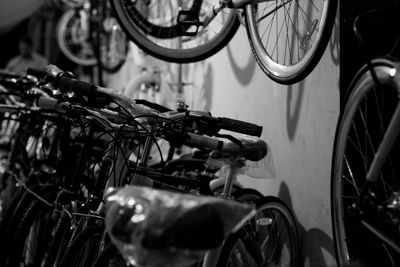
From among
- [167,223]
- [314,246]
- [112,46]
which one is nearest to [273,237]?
[314,246]

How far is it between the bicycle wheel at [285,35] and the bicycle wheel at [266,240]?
1.87ft

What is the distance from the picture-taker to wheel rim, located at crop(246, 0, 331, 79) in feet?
10.1

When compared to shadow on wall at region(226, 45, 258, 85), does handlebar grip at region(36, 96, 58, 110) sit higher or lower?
lower

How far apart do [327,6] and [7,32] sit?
886cm

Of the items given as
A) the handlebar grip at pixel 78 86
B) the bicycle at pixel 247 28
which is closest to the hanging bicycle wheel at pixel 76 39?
the bicycle at pixel 247 28

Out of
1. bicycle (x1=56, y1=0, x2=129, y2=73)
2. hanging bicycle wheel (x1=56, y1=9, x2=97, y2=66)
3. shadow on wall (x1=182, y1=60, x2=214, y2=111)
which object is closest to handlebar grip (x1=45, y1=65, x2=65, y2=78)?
shadow on wall (x1=182, y1=60, x2=214, y2=111)

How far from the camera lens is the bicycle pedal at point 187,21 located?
389cm

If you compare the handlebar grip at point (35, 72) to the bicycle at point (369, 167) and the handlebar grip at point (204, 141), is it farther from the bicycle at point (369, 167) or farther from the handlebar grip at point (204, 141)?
the bicycle at point (369, 167)

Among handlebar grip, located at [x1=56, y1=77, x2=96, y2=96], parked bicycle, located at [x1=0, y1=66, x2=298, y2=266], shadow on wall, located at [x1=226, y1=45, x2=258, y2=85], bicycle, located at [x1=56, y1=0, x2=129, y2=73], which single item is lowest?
parked bicycle, located at [x1=0, y1=66, x2=298, y2=266]

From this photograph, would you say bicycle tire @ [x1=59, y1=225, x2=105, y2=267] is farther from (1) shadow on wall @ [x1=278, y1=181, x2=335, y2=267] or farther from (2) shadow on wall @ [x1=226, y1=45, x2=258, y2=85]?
(2) shadow on wall @ [x1=226, y1=45, x2=258, y2=85]

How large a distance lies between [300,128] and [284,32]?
470 mm

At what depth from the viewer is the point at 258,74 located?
3.96m

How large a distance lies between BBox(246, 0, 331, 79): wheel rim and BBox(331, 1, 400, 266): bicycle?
0.37m

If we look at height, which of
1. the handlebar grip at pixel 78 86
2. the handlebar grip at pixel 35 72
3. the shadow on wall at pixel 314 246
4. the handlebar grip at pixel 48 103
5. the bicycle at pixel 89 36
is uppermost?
the bicycle at pixel 89 36
